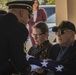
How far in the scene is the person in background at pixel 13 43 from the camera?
2.66 metres

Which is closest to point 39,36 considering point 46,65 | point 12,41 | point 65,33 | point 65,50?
point 65,33

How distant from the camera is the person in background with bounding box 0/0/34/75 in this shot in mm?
2656

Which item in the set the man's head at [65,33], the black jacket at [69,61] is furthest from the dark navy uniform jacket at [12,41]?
the man's head at [65,33]

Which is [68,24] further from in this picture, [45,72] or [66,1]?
[66,1]

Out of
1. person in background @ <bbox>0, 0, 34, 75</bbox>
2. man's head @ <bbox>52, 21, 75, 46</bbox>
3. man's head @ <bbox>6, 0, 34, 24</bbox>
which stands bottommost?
man's head @ <bbox>52, 21, 75, 46</bbox>

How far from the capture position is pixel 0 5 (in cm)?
1089

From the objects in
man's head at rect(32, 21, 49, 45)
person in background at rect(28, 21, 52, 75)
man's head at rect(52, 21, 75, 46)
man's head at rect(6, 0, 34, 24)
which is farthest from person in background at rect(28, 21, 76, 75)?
man's head at rect(6, 0, 34, 24)

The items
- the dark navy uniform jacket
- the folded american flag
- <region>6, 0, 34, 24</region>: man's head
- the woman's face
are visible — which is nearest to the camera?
the dark navy uniform jacket

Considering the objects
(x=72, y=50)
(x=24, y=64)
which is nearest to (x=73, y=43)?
(x=72, y=50)

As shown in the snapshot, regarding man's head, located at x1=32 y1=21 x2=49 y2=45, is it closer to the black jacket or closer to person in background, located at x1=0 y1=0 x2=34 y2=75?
the black jacket

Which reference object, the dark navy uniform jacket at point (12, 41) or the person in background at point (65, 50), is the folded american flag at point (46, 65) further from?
the dark navy uniform jacket at point (12, 41)

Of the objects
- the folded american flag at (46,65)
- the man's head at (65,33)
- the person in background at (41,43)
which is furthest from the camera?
the person in background at (41,43)

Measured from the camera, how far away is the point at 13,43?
2.64m

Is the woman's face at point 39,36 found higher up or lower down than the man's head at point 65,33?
lower down
